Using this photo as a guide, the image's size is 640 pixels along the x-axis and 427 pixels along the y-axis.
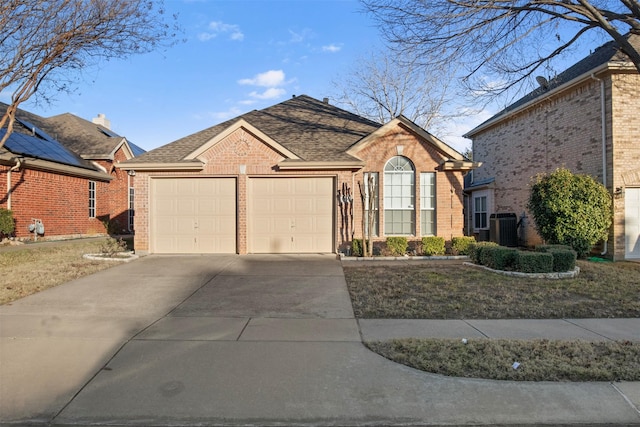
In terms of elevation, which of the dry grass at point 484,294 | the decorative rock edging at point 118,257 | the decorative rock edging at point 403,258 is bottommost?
the dry grass at point 484,294

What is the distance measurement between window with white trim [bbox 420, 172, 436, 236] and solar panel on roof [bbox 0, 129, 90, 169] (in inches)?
601

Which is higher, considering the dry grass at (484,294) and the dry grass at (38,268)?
the dry grass at (38,268)

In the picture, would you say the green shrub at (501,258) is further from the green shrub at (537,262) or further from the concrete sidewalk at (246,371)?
the concrete sidewalk at (246,371)

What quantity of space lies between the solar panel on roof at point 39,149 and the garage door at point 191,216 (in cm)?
746

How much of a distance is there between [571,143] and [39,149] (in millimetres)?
→ 21113

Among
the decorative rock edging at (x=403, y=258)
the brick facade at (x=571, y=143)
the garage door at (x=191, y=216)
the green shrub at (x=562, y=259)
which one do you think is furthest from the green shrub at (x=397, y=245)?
the garage door at (x=191, y=216)

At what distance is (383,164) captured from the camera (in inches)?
521

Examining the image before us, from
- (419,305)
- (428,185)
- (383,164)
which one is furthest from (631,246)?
A: (419,305)

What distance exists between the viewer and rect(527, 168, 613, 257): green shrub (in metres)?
11.5

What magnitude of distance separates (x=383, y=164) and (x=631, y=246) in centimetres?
788

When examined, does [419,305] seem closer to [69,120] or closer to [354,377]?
[354,377]

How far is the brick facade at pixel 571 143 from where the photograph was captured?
11797mm

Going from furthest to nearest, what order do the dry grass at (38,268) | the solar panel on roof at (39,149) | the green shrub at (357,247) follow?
the solar panel on roof at (39,149) → the green shrub at (357,247) → the dry grass at (38,268)

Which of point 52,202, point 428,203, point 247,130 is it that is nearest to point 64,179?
point 52,202
